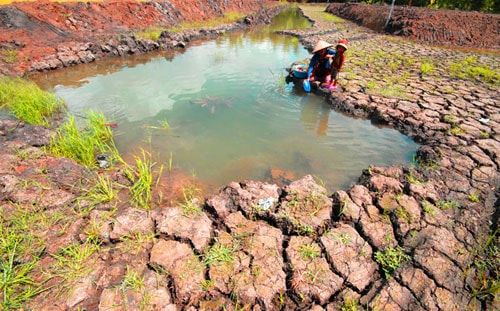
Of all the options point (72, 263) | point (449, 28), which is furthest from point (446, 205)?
point (449, 28)

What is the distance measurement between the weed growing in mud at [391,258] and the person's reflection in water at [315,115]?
95.1 inches

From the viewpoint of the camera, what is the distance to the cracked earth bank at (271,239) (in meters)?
1.73

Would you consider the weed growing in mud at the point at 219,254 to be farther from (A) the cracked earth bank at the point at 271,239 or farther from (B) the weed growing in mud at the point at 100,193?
(B) the weed growing in mud at the point at 100,193

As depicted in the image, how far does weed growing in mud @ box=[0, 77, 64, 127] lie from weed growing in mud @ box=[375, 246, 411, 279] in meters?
4.97

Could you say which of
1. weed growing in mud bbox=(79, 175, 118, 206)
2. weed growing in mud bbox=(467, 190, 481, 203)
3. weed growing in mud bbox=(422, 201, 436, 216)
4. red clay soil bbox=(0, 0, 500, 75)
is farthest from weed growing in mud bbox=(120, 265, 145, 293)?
red clay soil bbox=(0, 0, 500, 75)

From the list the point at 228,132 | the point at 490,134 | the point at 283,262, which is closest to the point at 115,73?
the point at 228,132

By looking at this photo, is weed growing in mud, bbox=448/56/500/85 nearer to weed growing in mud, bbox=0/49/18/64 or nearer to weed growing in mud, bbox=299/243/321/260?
weed growing in mud, bbox=299/243/321/260

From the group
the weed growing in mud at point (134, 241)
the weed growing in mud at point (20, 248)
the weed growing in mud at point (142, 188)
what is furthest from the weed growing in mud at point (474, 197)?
the weed growing in mud at point (20, 248)

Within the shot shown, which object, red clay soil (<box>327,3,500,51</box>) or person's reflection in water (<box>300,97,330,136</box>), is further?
red clay soil (<box>327,3,500,51</box>)

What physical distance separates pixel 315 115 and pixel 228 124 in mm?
1737

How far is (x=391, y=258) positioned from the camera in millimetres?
1981

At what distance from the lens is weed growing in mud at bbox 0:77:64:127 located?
3.94 m

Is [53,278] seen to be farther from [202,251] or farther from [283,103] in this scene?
[283,103]

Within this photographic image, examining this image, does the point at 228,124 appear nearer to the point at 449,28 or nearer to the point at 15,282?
the point at 15,282
